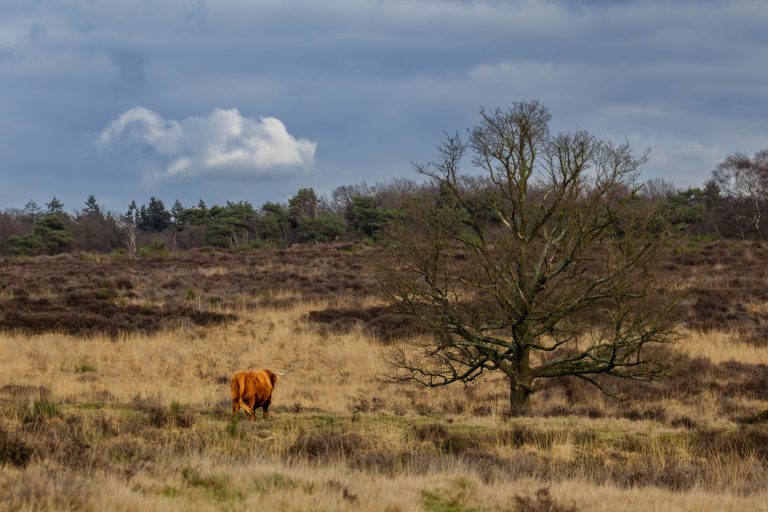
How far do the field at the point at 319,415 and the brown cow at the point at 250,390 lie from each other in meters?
0.30

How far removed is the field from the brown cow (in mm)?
295

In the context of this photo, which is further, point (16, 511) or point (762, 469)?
point (762, 469)

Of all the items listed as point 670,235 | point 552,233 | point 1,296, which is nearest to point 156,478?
point 552,233

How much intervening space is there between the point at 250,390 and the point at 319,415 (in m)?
1.88

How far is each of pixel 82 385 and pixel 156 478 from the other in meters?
11.1

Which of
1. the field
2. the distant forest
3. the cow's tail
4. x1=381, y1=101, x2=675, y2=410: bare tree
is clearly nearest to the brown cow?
the cow's tail

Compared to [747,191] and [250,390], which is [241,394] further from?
[747,191]

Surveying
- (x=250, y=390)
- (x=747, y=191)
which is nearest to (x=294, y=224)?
(x=747, y=191)

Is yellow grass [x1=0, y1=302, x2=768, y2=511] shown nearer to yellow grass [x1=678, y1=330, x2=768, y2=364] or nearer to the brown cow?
yellow grass [x1=678, y1=330, x2=768, y2=364]

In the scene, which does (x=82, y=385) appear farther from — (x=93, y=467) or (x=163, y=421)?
(x=93, y=467)

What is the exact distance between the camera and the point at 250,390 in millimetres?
10773

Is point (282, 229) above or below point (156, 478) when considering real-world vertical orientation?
above

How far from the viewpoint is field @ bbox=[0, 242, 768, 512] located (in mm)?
6340

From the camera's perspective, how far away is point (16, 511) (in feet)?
16.0
